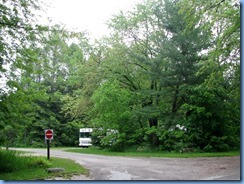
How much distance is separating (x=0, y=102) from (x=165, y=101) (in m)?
10.1

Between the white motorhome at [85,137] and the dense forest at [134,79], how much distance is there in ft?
1.68

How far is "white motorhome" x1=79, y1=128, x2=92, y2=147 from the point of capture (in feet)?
44.9

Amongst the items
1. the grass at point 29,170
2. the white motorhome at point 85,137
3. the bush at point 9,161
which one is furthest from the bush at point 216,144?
the bush at point 9,161

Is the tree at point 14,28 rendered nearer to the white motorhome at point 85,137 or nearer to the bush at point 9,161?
the bush at point 9,161

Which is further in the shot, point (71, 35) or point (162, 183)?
point (71, 35)

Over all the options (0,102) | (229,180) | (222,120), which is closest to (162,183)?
(229,180)

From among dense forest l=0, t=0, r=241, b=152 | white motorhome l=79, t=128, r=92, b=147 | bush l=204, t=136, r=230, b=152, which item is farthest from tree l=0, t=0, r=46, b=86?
bush l=204, t=136, r=230, b=152

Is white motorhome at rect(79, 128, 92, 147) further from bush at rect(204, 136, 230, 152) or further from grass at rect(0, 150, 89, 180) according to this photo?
bush at rect(204, 136, 230, 152)

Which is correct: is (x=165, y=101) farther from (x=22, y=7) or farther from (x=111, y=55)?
(x=22, y=7)

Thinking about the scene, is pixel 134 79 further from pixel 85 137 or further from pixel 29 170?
pixel 29 170

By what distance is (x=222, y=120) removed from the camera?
13.9 metres

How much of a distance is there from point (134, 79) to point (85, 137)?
5.17m

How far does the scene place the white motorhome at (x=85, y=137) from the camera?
13688 mm

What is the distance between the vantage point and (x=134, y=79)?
1817 centimetres
